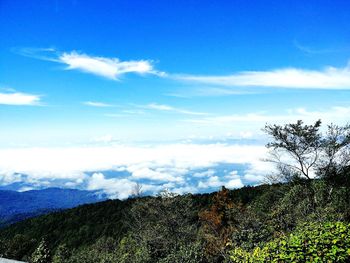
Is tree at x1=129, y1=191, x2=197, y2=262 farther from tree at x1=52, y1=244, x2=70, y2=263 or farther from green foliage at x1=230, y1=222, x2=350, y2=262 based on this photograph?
green foliage at x1=230, y1=222, x2=350, y2=262

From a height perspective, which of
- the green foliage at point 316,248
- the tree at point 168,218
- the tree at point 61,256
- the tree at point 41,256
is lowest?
the tree at point 61,256

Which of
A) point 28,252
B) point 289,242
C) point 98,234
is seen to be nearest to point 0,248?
point 28,252

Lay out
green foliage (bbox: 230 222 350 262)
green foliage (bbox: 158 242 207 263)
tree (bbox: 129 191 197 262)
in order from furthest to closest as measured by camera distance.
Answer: tree (bbox: 129 191 197 262)
green foliage (bbox: 158 242 207 263)
green foliage (bbox: 230 222 350 262)

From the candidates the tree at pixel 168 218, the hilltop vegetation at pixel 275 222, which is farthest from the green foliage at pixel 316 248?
the tree at pixel 168 218

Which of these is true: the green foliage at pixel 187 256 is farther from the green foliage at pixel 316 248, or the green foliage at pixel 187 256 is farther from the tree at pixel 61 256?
the tree at pixel 61 256

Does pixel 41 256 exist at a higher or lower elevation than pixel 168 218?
lower

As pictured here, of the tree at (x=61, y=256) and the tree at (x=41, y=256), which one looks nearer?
the tree at (x=41, y=256)

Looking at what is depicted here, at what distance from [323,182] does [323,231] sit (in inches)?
967

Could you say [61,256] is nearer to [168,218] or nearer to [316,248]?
[168,218]

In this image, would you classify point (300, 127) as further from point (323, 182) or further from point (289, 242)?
point (289, 242)

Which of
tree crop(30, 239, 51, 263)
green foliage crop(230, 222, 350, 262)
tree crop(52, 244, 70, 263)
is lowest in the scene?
tree crop(52, 244, 70, 263)

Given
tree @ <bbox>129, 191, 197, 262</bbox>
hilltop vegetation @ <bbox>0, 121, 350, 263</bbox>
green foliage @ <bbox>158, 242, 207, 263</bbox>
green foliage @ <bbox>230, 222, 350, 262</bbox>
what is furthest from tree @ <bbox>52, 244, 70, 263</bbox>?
green foliage @ <bbox>230, 222, 350, 262</bbox>

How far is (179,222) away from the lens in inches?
1886

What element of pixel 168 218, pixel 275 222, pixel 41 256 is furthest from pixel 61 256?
pixel 275 222
